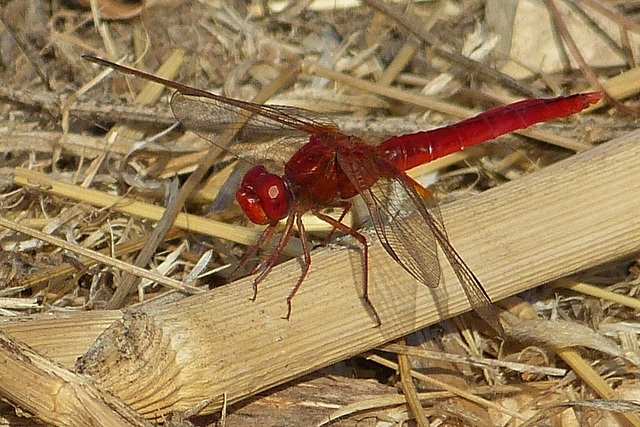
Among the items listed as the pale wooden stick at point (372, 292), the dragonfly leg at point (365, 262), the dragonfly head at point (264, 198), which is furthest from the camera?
the dragonfly head at point (264, 198)

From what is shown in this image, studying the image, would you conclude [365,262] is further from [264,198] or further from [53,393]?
[53,393]

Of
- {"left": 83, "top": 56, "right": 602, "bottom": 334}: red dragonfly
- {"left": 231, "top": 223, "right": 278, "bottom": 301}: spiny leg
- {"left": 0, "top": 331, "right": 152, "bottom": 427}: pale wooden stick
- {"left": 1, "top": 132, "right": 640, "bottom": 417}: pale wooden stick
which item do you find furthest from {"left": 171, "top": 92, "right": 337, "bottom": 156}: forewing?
{"left": 0, "top": 331, "right": 152, "bottom": 427}: pale wooden stick

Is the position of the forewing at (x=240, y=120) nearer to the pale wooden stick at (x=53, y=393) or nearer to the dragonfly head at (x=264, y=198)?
the dragonfly head at (x=264, y=198)

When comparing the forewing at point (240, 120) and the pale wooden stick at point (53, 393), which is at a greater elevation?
the forewing at point (240, 120)

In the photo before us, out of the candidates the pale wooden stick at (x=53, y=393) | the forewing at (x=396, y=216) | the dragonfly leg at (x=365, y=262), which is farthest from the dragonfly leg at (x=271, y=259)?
the pale wooden stick at (x=53, y=393)

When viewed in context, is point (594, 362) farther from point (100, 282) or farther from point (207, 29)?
point (207, 29)

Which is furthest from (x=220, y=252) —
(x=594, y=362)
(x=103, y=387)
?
(x=594, y=362)

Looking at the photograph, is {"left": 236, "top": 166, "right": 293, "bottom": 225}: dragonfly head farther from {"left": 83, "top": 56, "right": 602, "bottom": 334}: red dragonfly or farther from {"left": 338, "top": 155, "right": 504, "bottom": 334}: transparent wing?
{"left": 338, "top": 155, "right": 504, "bottom": 334}: transparent wing
